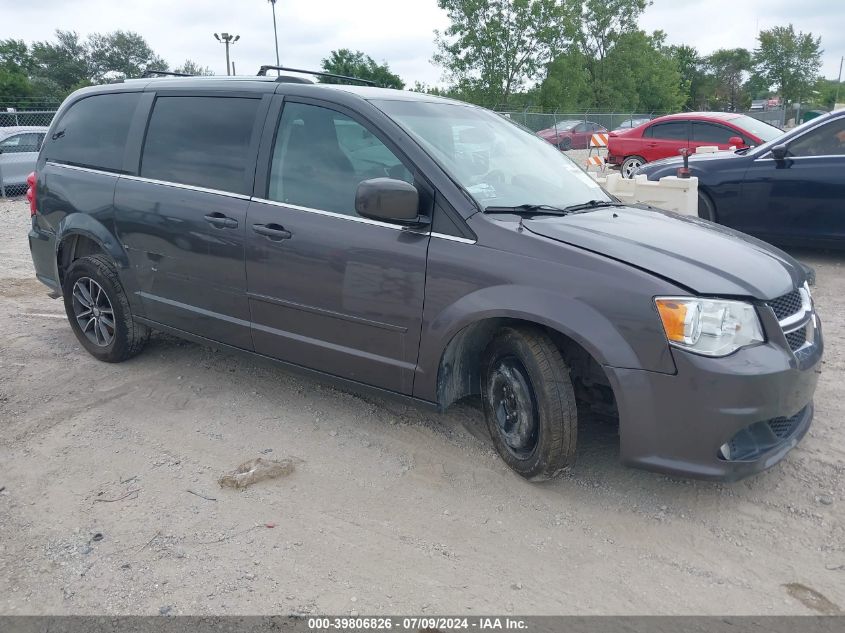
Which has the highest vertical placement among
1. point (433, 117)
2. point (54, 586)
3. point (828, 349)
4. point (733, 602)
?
point (433, 117)

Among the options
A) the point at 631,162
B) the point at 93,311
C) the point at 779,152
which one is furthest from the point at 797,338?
the point at 631,162

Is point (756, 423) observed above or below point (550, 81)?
below

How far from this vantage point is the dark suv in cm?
287

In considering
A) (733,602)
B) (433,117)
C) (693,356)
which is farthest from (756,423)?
(433,117)

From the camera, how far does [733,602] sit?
2.57m

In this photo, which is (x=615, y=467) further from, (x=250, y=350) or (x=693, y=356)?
(x=250, y=350)

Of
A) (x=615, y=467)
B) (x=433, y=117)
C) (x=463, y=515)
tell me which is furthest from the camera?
(x=433, y=117)

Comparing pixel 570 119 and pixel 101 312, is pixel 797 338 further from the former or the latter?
pixel 570 119

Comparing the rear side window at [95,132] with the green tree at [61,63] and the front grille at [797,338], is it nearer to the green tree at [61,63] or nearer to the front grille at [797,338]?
the front grille at [797,338]

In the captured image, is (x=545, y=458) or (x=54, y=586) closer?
(x=54, y=586)

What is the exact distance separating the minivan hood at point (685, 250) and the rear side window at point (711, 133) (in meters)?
10.4

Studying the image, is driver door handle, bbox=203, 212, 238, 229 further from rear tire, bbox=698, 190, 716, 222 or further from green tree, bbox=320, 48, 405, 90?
green tree, bbox=320, 48, 405, 90

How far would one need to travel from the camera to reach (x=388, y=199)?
3.27m

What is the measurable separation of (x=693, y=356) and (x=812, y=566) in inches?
37.0
